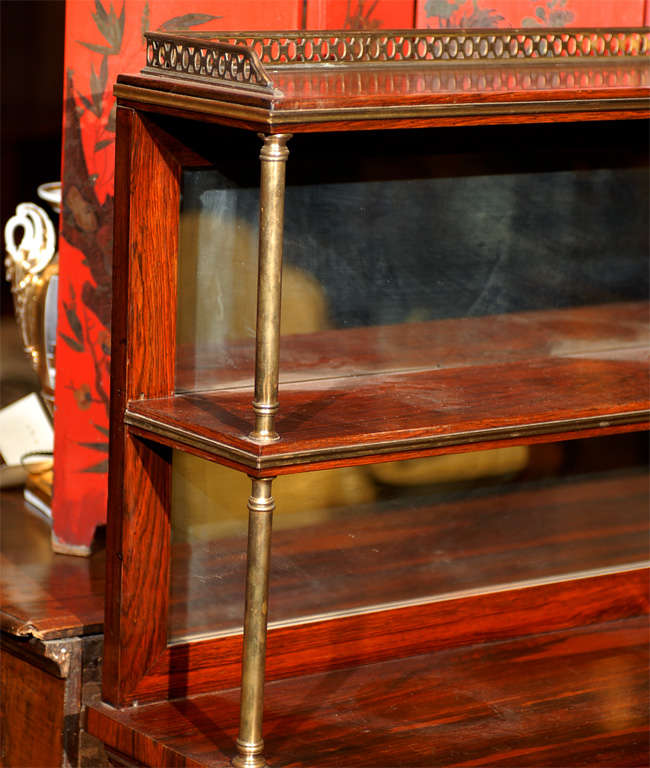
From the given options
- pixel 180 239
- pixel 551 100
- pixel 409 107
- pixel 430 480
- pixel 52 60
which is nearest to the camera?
pixel 409 107

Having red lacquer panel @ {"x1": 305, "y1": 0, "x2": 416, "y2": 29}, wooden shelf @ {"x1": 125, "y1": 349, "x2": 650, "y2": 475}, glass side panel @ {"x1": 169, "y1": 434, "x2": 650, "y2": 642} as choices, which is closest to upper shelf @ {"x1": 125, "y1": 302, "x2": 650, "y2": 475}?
wooden shelf @ {"x1": 125, "y1": 349, "x2": 650, "y2": 475}

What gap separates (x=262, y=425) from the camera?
1560 mm

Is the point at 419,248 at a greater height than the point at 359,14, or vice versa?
the point at 359,14

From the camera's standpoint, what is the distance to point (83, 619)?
1916 mm

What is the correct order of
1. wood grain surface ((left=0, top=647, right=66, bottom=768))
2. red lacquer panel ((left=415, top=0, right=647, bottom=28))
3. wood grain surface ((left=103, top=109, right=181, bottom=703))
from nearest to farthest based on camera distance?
wood grain surface ((left=103, top=109, right=181, bottom=703)) < wood grain surface ((left=0, top=647, right=66, bottom=768)) < red lacquer panel ((left=415, top=0, right=647, bottom=28))

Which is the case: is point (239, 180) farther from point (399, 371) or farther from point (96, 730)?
point (96, 730)

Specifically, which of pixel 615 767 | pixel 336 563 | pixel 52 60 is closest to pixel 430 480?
pixel 336 563

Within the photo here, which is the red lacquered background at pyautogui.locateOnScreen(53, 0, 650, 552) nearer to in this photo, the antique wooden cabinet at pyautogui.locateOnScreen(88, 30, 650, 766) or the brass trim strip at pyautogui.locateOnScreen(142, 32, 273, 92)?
the antique wooden cabinet at pyautogui.locateOnScreen(88, 30, 650, 766)

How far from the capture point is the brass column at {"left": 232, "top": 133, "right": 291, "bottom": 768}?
1483 millimetres

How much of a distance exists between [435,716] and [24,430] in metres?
1.28

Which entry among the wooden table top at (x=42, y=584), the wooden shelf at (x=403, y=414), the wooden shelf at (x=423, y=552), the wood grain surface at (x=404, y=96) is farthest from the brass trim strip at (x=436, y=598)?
the wood grain surface at (x=404, y=96)

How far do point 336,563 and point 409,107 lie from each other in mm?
730

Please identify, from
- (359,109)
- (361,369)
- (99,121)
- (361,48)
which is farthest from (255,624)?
(99,121)

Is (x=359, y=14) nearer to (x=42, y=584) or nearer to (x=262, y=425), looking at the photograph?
(x=262, y=425)
